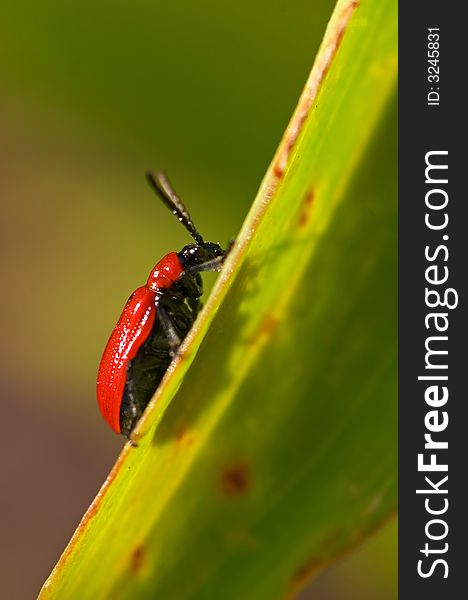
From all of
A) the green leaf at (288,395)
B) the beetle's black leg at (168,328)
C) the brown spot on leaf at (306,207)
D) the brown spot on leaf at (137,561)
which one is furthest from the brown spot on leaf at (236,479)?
the beetle's black leg at (168,328)

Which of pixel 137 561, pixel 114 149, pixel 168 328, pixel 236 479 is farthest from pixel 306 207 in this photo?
pixel 114 149

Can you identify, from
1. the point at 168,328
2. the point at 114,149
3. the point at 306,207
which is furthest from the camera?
the point at 114,149

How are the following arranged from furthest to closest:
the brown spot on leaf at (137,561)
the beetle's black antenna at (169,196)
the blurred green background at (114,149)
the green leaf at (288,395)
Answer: the blurred green background at (114,149), the beetle's black antenna at (169,196), the brown spot on leaf at (137,561), the green leaf at (288,395)

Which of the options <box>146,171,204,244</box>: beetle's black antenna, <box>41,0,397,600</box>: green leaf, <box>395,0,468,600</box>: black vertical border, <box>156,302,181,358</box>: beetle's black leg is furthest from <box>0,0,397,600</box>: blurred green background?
<box>41,0,397,600</box>: green leaf

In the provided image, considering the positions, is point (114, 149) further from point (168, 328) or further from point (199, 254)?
point (168, 328)

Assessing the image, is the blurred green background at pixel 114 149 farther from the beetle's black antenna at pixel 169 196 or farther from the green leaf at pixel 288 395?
the green leaf at pixel 288 395

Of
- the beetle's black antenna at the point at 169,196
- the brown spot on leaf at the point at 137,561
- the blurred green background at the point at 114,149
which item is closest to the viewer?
the brown spot on leaf at the point at 137,561

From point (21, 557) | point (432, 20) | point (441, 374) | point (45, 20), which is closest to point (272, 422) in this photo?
point (441, 374)

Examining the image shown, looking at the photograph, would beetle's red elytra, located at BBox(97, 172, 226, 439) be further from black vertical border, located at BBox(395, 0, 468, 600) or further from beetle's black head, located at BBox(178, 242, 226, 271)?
black vertical border, located at BBox(395, 0, 468, 600)
